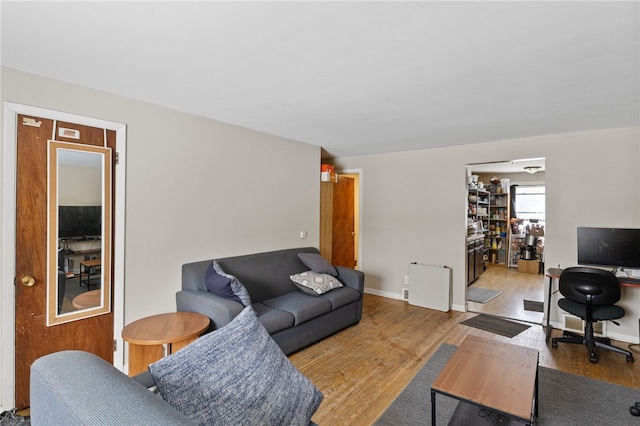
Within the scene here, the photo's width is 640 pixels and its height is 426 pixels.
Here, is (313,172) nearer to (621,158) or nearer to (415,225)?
(415,225)

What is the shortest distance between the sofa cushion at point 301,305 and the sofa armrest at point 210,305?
24.4 inches

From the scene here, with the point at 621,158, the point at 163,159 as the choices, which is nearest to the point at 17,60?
the point at 163,159

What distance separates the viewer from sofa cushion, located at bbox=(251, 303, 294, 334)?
2.85 metres

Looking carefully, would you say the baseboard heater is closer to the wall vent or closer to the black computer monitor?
the wall vent

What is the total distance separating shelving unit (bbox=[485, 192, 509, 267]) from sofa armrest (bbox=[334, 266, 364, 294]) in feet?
17.9

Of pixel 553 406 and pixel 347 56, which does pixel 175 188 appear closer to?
pixel 347 56

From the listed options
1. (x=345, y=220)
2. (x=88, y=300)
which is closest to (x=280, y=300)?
(x=88, y=300)

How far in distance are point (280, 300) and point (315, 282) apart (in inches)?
18.1

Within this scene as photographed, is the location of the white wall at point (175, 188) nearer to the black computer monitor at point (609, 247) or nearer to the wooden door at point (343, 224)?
the wooden door at point (343, 224)

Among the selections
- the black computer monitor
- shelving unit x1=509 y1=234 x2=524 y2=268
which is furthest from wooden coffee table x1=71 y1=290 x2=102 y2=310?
shelving unit x1=509 y1=234 x2=524 y2=268

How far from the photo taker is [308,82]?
236 cm

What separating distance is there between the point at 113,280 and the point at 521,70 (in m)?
3.50

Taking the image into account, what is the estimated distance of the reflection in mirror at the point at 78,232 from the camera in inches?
94.4

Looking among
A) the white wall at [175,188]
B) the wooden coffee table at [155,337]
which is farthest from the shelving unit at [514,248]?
the wooden coffee table at [155,337]
